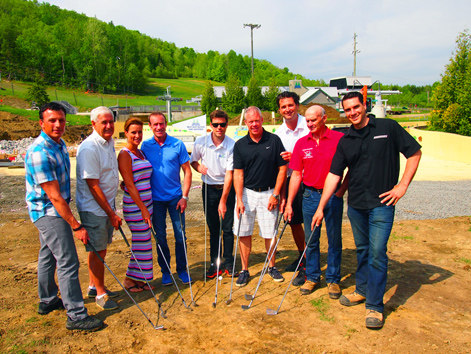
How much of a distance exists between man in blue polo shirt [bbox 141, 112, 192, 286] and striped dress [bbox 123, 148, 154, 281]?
13 cm

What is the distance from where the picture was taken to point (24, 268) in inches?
200

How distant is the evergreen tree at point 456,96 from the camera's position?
1894 cm

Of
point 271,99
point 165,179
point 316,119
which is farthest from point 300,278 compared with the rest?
point 271,99

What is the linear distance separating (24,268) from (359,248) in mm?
4568

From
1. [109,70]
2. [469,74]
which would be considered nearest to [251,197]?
[469,74]

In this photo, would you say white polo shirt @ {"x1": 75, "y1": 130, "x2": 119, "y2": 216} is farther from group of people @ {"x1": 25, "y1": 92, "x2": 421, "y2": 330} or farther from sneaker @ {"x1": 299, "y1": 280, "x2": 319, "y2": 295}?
sneaker @ {"x1": 299, "y1": 280, "x2": 319, "y2": 295}

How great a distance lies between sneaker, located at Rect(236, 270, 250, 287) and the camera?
4.45 m

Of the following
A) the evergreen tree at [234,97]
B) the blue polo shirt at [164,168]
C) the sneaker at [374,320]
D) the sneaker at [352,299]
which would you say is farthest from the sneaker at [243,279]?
the evergreen tree at [234,97]

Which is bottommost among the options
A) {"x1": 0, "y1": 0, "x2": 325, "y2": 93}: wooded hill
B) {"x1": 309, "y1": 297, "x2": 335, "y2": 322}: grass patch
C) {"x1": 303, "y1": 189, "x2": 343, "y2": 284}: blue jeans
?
{"x1": 309, "y1": 297, "x2": 335, "y2": 322}: grass patch

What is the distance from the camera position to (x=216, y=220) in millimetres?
4844

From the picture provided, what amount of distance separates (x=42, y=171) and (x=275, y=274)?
9.65 feet

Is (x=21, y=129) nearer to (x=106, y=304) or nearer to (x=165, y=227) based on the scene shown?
(x=165, y=227)

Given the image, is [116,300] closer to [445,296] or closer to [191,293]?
[191,293]

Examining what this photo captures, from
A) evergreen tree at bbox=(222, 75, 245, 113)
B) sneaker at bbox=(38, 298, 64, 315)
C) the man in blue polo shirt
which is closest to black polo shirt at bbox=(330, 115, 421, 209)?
the man in blue polo shirt
